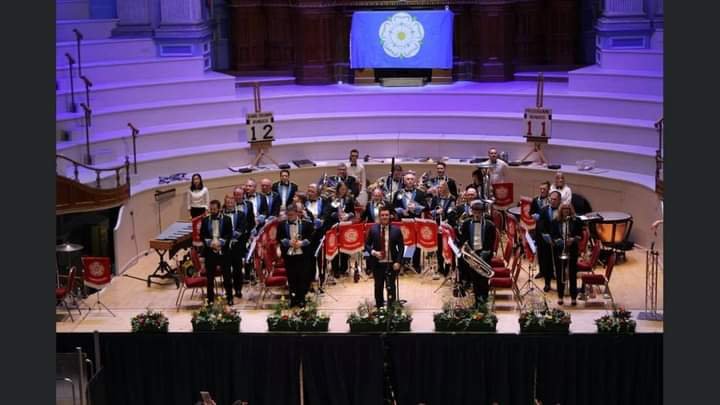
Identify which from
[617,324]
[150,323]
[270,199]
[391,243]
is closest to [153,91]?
[270,199]

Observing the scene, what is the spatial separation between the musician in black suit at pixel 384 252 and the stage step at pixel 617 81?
7983mm

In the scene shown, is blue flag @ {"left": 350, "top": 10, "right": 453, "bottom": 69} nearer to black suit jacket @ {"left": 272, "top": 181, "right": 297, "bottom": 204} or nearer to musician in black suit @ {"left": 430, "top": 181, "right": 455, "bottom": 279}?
black suit jacket @ {"left": 272, "top": 181, "right": 297, "bottom": 204}

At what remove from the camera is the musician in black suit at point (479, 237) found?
1909 centimetres

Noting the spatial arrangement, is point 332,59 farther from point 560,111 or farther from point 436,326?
point 436,326

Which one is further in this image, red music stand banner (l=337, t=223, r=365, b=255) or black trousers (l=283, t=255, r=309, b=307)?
red music stand banner (l=337, t=223, r=365, b=255)

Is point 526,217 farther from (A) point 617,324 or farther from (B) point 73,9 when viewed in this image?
(B) point 73,9

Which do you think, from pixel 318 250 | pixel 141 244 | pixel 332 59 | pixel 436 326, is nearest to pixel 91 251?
pixel 141 244

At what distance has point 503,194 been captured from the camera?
73.5ft

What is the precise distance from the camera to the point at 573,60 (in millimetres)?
28766

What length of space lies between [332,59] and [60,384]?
1268 cm

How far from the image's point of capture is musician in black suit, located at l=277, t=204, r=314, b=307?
63.3 ft

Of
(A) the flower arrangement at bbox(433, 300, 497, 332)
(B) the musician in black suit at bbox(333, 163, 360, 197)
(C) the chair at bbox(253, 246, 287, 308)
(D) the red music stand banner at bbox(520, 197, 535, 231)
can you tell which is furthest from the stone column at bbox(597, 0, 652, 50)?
(A) the flower arrangement at bbox(433, 300, 497, 332)

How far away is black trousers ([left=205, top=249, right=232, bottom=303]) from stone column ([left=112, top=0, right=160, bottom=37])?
9190mm

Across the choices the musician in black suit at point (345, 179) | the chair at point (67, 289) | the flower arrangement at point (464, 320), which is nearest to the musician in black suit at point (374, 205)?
the musician in black suit at point (345, 179)
